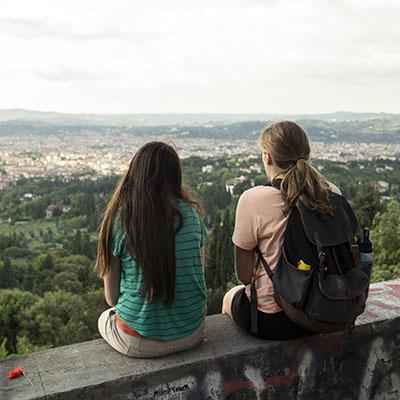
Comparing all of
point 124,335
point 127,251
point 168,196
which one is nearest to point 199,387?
point 124,335

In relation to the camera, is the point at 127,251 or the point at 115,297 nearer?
the point at 127,251

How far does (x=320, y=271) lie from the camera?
1.94 m

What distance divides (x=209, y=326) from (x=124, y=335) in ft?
1.53

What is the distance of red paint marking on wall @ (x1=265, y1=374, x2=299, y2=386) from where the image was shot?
7.11 feet

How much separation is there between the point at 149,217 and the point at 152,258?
15 centimetres

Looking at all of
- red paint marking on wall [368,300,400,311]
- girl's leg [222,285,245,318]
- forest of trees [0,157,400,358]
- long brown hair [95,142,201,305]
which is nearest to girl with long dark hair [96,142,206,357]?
long brown hair [95,142,201,305]

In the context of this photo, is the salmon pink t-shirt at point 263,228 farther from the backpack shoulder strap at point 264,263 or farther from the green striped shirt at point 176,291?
the green striped shirt at point 176,291

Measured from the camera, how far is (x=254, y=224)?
210cm

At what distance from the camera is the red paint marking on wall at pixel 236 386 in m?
2.07

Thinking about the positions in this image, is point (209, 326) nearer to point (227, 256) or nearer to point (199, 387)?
point (199, 387)

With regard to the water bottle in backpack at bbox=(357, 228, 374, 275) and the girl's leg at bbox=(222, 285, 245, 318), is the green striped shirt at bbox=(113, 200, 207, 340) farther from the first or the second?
the water bottle in backpack at bbox=(357, 228, 374, 275)

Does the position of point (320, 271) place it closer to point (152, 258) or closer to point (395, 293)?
point (152, 258)

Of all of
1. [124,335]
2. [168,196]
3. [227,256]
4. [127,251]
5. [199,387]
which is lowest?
[227,256]

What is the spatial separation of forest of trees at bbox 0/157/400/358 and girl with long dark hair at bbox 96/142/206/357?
0.51 feet
